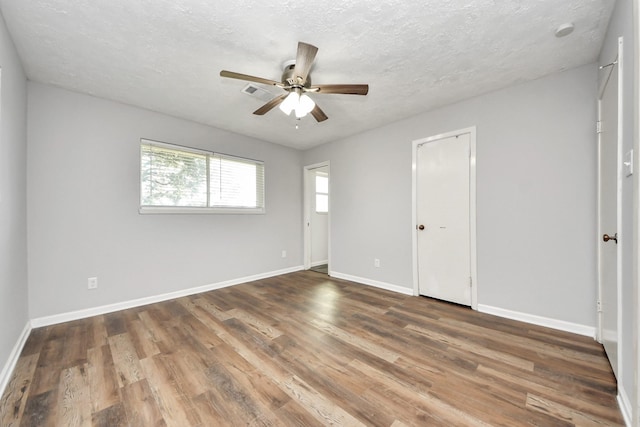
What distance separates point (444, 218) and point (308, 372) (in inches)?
94.2

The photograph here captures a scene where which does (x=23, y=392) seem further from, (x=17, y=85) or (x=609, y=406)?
(x=609, y=406)

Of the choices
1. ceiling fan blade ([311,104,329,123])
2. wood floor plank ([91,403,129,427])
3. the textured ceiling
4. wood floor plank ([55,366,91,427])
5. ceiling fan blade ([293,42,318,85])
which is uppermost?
the textured ceiling

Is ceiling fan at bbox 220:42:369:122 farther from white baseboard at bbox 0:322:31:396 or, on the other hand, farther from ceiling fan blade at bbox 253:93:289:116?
white baseboard at bbox 0:322:31:396

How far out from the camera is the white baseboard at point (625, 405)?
1234mm

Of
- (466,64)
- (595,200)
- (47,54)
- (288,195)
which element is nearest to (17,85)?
(47,54)

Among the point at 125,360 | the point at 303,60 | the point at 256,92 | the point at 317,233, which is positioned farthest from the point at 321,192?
the point at 125,360

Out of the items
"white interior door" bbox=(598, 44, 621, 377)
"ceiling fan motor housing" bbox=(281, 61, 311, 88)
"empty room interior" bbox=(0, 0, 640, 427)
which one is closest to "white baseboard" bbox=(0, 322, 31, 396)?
"empty room interior" bbox=(0, 0, 640, 427)

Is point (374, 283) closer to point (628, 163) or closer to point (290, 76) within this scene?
point (628, 163)

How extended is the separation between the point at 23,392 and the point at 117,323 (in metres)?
1.03

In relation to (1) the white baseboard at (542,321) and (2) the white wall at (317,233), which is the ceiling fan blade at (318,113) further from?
(1) the white baseboard at (542,321)

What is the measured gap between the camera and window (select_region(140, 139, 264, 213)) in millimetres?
3125

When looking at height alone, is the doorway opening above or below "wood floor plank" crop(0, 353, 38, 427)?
above

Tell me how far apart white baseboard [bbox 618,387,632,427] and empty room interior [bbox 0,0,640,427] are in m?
0.02

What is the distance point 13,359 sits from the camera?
1.79m
